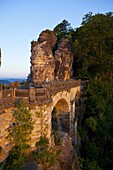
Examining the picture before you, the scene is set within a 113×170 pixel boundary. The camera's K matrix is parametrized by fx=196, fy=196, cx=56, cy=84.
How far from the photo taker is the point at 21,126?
1080 centimetres

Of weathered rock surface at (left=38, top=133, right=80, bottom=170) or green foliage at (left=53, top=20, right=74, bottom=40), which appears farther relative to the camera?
green foliage at (left=53, top=20, right=74, bottom=40)

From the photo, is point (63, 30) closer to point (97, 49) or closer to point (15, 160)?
point (97, 49)

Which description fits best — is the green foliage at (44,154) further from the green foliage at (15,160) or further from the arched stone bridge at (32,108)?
the green foliage at (15,160)

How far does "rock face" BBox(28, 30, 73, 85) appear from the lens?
3073 centimetres

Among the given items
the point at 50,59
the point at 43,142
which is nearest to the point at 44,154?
the point at 43,142

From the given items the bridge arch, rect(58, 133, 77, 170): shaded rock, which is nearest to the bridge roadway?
rect(58, 133, 77, 170): shaded rock

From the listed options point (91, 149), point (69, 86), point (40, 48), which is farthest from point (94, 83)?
point (40, 48)

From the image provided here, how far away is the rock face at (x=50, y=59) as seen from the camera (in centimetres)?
3073

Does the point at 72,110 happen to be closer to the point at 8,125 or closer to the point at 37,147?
the point at 37,147

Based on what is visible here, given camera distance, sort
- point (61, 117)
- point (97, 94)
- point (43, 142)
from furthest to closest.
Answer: point (97, 94), point (61, 117), point (43, 142)

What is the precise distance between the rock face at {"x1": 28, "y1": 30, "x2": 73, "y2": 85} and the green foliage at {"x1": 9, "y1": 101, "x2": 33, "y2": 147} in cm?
1822

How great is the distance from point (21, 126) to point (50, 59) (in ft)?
71.1

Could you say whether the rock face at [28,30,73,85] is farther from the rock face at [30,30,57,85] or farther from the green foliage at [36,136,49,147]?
the green foliage at [36,136,49,147]

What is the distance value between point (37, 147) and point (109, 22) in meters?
25.4
